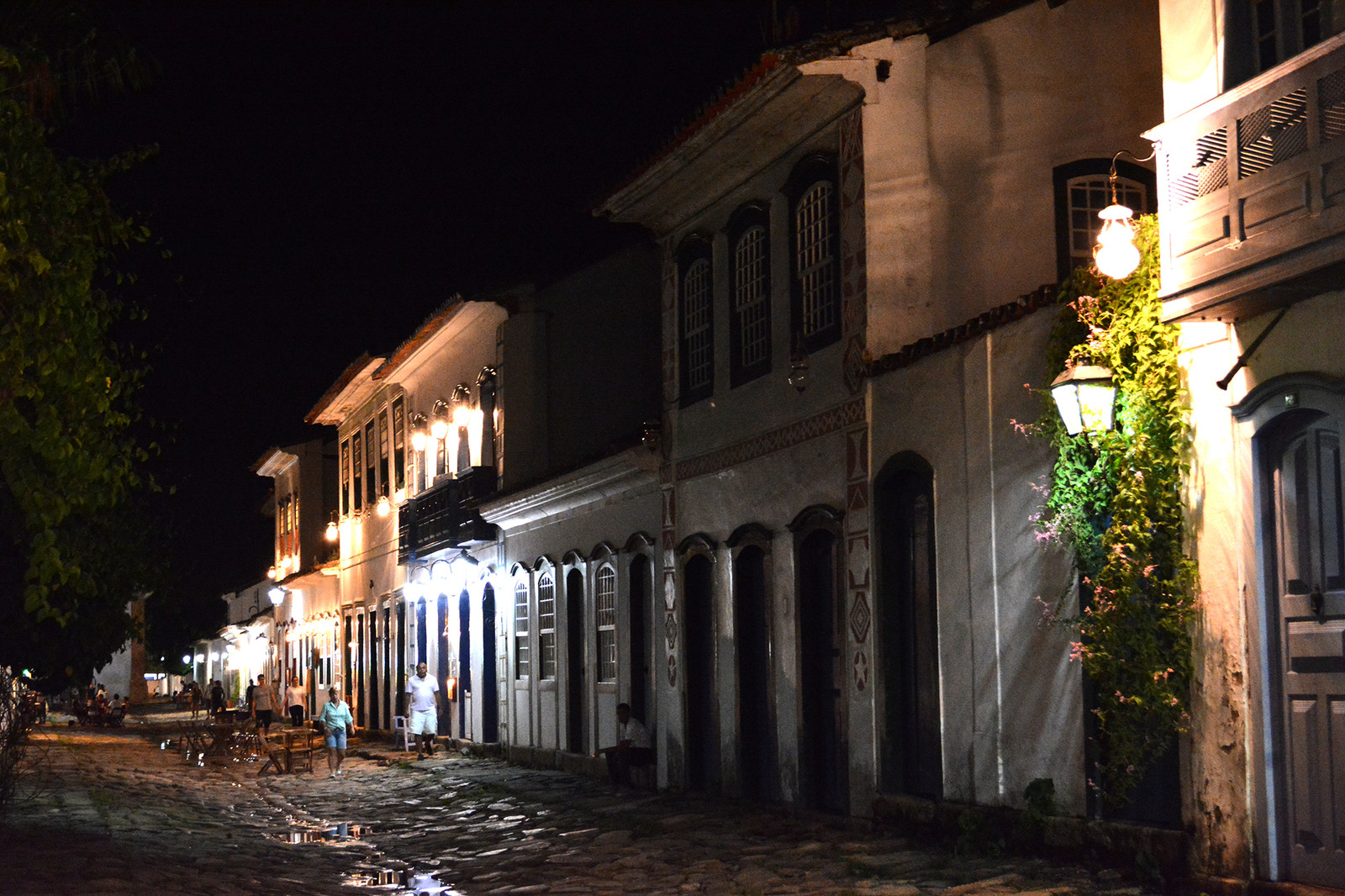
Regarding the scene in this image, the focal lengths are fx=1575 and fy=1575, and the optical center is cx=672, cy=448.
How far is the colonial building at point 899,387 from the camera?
12.0 metres

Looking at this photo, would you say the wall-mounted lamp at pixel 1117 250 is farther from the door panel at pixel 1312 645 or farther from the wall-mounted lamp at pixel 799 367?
the wall-mounted lamp at pixel 799 367

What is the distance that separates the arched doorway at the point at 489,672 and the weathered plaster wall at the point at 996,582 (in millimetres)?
14429

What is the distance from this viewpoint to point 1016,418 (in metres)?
11.8

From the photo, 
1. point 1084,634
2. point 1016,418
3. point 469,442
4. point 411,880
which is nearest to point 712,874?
point 411,880

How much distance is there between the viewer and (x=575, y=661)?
22.6m

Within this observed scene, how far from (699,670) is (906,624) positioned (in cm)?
490

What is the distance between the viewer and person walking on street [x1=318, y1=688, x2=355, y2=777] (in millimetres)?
23734

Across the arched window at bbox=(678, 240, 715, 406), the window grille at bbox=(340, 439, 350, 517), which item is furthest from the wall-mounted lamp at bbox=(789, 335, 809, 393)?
the window grille at bbox=(340, 439, 350, 517)

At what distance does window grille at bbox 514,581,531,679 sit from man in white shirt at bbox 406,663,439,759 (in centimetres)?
257

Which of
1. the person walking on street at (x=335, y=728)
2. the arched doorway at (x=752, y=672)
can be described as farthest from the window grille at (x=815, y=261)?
the person walking on street at (x=335, y=728)

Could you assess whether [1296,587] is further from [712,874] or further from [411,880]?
[411,880]

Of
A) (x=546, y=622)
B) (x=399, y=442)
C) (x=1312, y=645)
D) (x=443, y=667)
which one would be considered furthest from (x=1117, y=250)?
(x=399, y=442)

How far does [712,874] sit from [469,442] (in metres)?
16.7

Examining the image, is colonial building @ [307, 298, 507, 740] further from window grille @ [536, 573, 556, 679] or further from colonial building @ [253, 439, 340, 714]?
window grille @ [536, 573, 556, 679]
